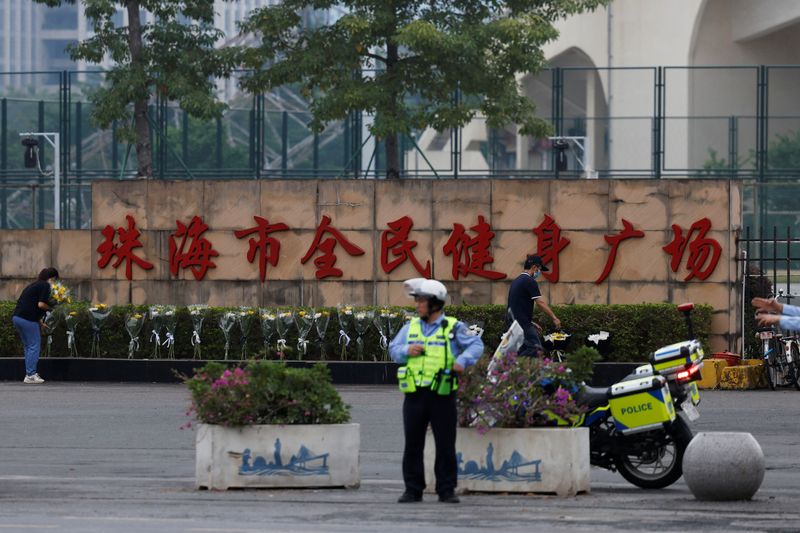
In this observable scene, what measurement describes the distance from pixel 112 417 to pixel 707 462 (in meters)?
9.34

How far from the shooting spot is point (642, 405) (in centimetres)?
1280

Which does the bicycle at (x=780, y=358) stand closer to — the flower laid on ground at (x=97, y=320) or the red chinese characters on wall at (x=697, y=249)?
the red chinese characters on wall at (x=697, y=249)

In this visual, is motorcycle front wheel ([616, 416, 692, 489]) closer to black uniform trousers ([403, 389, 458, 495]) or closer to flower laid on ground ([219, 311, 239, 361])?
black uniform trousers ([403, 389, 458, 495])

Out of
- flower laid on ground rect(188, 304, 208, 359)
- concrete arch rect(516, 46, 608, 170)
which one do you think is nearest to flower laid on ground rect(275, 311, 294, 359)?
flower laid on ground rect(188, 304, 208, 359)

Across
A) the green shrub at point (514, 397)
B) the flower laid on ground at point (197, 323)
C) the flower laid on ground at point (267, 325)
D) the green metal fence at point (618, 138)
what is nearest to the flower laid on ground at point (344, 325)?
the flower laid on ground at point (267, 325)

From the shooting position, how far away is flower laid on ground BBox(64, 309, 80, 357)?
26.1 m

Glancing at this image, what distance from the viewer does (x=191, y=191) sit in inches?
1070

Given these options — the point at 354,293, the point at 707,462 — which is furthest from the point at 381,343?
the point at 707,462

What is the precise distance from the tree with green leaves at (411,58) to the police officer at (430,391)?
18.3 m

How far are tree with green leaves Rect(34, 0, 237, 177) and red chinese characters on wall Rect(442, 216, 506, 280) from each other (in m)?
8.74

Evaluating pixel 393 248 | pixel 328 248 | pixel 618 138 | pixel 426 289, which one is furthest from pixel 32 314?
pixel 618 138

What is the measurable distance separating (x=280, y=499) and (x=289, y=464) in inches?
20.0

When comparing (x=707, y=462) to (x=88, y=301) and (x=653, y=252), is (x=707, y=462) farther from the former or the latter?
(x=88, y=301)

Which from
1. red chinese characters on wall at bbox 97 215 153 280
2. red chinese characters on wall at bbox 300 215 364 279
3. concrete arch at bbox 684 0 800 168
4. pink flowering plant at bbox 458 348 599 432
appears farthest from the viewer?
concrete arch at bbox 684 0 800 168
